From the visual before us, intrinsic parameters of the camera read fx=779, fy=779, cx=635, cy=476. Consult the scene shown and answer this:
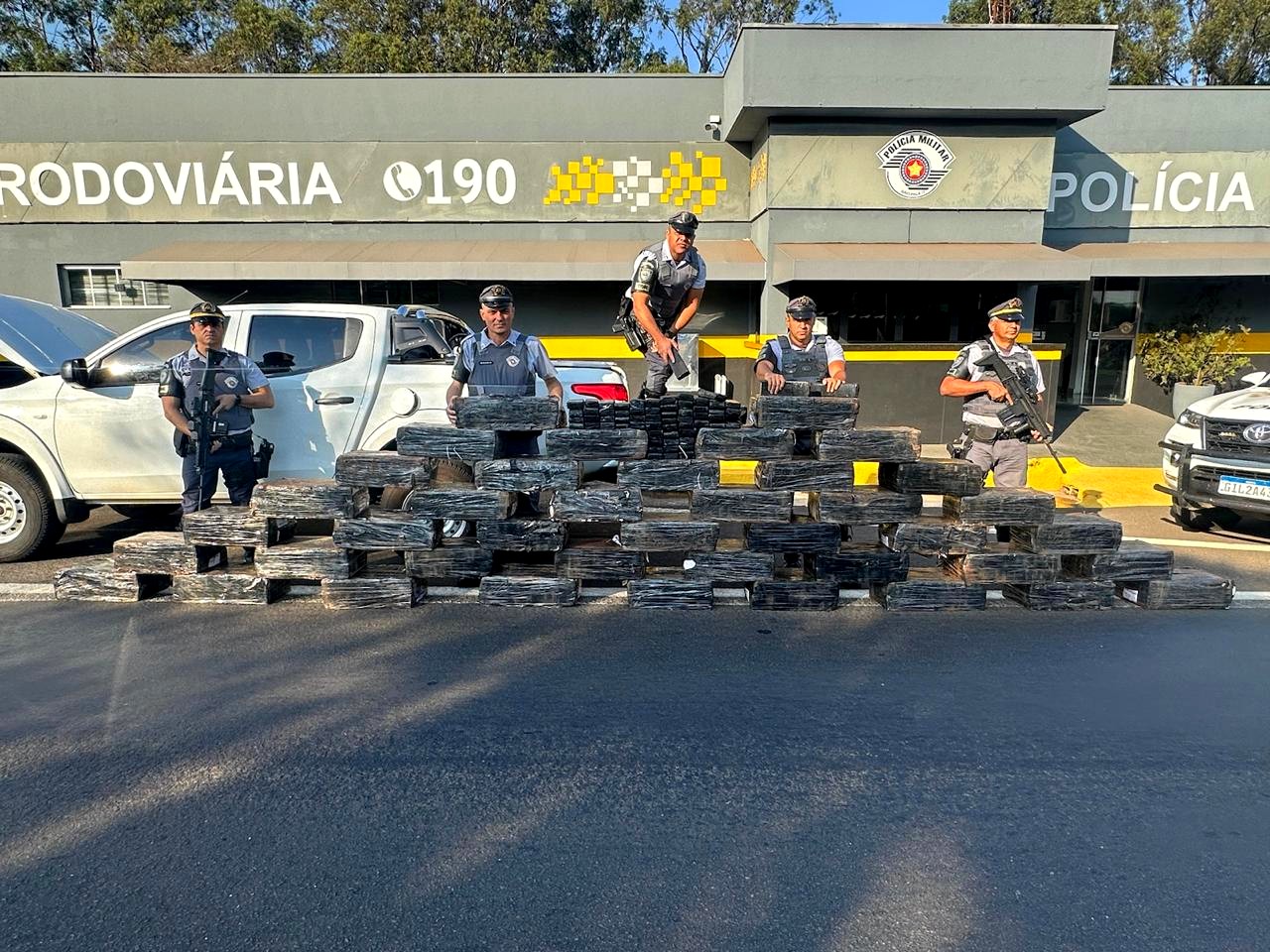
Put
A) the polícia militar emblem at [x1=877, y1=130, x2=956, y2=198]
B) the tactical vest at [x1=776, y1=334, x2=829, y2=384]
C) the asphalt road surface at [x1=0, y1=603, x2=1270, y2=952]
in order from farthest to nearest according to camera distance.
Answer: the polícia militar emblem at [x1=877, y1=130, x2=956, y2=198], the tactical vest at [x1=776, y1=334, x2=829, y2=384], the asphalt road surface at [x1=0, y1=603, x2=1270, y2=952]

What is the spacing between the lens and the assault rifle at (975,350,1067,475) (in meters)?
5.40

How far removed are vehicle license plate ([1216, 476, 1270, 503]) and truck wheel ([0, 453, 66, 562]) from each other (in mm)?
9268

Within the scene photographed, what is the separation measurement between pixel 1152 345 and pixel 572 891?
15.6 metres

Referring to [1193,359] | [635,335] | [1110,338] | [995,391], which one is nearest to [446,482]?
[635,335]

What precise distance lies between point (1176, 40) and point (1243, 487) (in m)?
28.0

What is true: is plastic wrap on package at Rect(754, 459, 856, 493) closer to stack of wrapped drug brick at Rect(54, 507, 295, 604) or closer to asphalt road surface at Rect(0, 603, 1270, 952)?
asphalt road surface at Rect(0, 603, 1270, 952)

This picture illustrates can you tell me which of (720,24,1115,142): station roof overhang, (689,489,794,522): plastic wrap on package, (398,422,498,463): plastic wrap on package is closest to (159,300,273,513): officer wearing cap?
(398,422,498,463): plastic wrap on package

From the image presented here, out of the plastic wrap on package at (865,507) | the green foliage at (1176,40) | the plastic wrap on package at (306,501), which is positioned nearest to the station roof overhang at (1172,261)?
the plastic wrap on package at (865,507)

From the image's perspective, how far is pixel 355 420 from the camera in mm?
5750

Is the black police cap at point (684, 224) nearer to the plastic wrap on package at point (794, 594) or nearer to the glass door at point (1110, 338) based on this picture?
the plastic wrap on package at point (794, 594)

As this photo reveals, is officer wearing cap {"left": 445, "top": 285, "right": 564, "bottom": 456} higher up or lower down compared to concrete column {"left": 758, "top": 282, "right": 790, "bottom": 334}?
lower down

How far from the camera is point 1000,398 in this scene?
5500mm

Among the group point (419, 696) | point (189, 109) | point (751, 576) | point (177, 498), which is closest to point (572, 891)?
point (419, 696)

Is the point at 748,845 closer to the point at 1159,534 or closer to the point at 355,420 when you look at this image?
the point at 355,420
